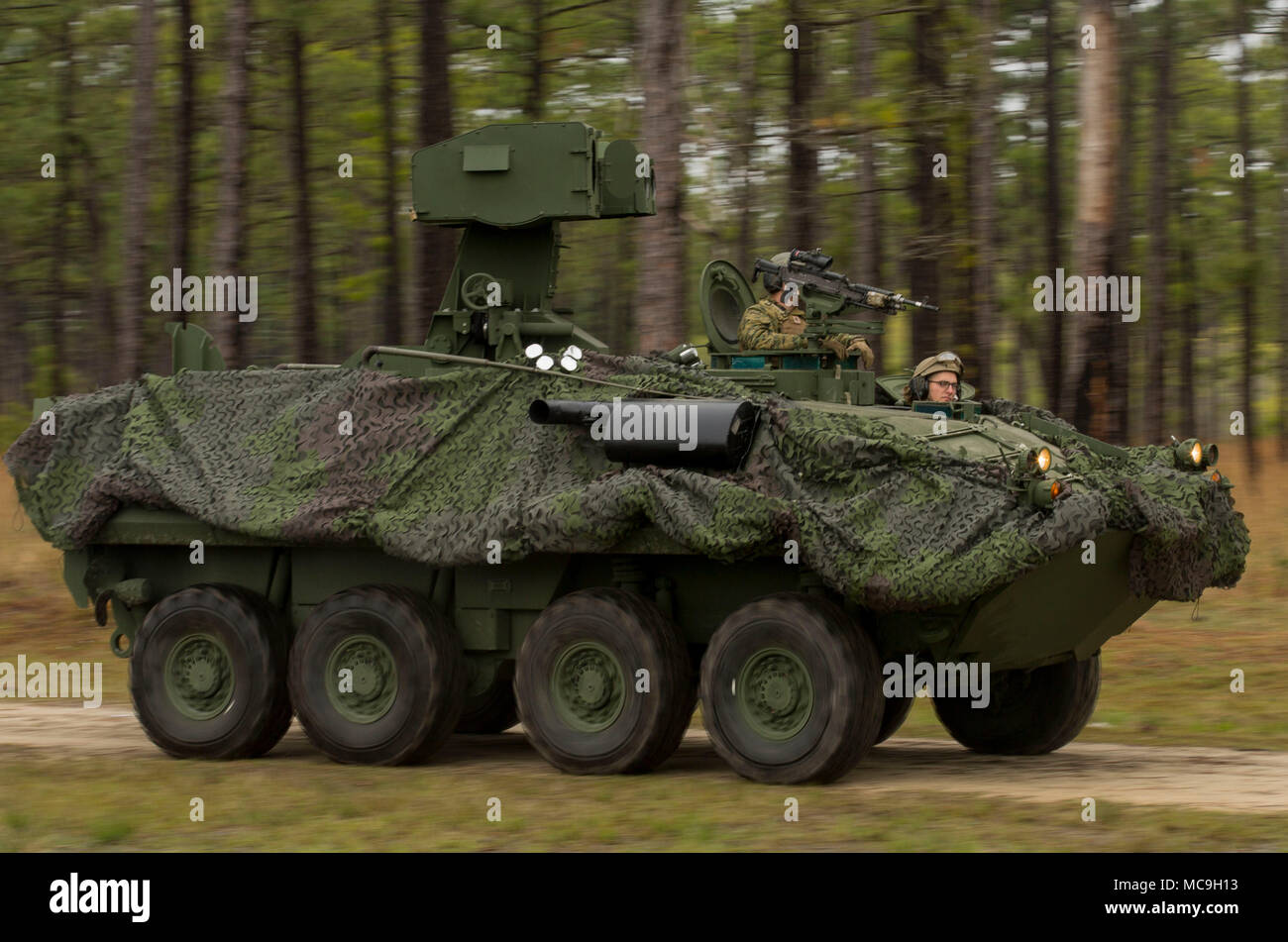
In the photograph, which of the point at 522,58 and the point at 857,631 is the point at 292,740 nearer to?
the point at 857,631

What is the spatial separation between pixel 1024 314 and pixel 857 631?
2489 cm

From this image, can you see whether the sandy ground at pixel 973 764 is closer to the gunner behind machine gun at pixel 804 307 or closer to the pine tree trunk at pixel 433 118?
the gunner behind machine gun at pixel 804 307

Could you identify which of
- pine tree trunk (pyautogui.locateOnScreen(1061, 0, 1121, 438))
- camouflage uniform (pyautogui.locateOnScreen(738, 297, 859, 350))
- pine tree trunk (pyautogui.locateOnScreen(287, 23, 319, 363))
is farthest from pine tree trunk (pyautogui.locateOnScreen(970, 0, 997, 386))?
pine tree trunk (pyautogui.locateOnScreen(287, 23, 319, 363))

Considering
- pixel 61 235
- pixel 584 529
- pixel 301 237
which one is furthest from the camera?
pixel 61 235

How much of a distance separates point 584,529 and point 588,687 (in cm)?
106

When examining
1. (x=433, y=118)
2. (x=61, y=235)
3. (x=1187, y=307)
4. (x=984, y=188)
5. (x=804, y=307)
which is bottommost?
(x=804, y=307)

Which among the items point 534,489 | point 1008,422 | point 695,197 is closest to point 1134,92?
point 695,197

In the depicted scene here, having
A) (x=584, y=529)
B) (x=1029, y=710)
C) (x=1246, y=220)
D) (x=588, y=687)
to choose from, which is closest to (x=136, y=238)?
(x=588, y=687)

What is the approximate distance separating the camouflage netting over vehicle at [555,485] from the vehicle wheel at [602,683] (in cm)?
48

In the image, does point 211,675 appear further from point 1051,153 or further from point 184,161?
point 1051,153

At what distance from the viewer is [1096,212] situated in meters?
17.0

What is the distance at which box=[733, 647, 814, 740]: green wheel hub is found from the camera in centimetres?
1067

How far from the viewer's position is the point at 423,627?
11750 millimetres

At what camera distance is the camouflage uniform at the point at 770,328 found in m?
12.1
